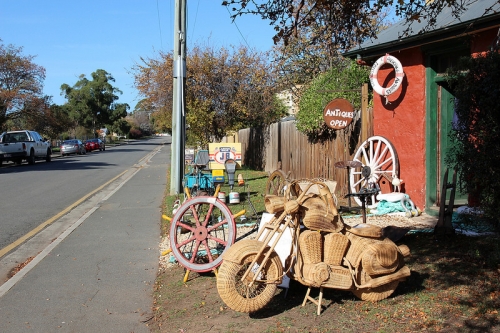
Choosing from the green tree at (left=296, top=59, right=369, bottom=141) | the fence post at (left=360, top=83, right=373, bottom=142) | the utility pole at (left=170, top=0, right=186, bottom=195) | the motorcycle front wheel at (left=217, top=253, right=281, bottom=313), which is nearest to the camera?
the motorcycle front wheel at (left=217, top=253, right=281, bottom=313)

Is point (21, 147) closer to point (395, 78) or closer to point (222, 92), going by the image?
point (222, 92)

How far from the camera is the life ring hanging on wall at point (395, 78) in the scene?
9.85 m

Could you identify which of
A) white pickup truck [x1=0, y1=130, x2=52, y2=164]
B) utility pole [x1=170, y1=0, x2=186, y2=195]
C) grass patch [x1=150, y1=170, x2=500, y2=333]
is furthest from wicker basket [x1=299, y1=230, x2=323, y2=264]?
white pickup truck [x1=0, y1=130, x2=52, y2=164]

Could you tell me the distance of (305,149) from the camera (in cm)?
1513

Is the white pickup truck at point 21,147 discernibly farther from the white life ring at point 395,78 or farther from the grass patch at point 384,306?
the grass patch at point 384,306

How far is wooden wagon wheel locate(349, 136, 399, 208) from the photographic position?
10.3 metres

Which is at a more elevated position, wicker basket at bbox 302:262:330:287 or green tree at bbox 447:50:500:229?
green tree at bbox 447:50:500:229

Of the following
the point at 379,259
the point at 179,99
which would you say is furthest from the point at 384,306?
the point at 179,99

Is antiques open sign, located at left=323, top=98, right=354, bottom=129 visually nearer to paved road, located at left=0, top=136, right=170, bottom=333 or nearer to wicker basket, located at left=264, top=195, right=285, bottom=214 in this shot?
paved road, located at left=0, top=136, right=170, bottom=333

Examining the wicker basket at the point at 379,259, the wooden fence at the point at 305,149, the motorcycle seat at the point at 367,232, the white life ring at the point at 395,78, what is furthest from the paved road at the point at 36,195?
the white life ring at the point at 395,78

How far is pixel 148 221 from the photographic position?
10727mm

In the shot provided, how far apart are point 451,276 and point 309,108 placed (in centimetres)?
852

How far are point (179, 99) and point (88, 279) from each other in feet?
26.7

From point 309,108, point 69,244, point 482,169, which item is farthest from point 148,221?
point 482,169
